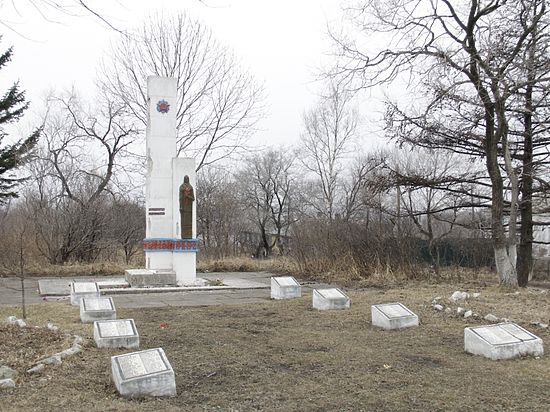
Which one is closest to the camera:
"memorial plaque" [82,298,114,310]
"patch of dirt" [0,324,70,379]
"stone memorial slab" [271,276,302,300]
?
"patch of dirt" [0,324,70,379]

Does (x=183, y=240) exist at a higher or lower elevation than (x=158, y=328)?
higher

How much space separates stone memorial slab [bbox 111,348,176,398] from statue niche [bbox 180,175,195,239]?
9.42m

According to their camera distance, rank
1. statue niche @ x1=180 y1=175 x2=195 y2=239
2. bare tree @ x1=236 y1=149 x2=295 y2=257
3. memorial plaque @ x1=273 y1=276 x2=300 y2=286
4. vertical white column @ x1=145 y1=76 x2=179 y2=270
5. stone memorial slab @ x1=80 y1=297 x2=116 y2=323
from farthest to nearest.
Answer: bare tree @ x1=236 y1=149 x2=295 y2=257, vertical white column @ x1=145 y1=76 x2=179 y2=270, statue niche @ x1=180 y1=175 x2=195 y2=239, memorial plaque @ x1=273 y1=276 x2=300 y2=286, stone memorial slab @ x1=80 y1=297 x2=116 y2=323

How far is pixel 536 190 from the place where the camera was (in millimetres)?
14633

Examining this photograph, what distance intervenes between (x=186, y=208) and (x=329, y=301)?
235 inches

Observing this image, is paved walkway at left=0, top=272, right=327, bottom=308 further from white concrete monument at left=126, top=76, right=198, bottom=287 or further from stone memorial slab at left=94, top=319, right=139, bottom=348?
stone memorial slab at left=94, top=319, right=139, bottom=348

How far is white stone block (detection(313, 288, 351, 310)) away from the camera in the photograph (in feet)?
30.8

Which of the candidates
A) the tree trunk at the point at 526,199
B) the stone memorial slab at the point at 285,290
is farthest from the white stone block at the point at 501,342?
the tree trunk at the point at 526,199

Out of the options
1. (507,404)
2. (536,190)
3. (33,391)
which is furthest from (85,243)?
(507,404)

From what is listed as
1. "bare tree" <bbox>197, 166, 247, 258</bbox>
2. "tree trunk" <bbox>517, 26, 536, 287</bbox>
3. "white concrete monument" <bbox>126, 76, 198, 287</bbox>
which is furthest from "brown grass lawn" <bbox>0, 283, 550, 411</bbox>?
"bare tree" <bbox>197, 166, 247, 258</bbox>

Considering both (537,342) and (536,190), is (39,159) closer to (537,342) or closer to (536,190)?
(536,190)

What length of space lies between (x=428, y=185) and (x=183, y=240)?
22.0ft

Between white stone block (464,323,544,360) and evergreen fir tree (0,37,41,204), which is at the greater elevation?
evergreen fir tree (0,37,41,204)

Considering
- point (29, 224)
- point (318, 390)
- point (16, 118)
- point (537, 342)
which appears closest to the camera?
point (318, 390)
